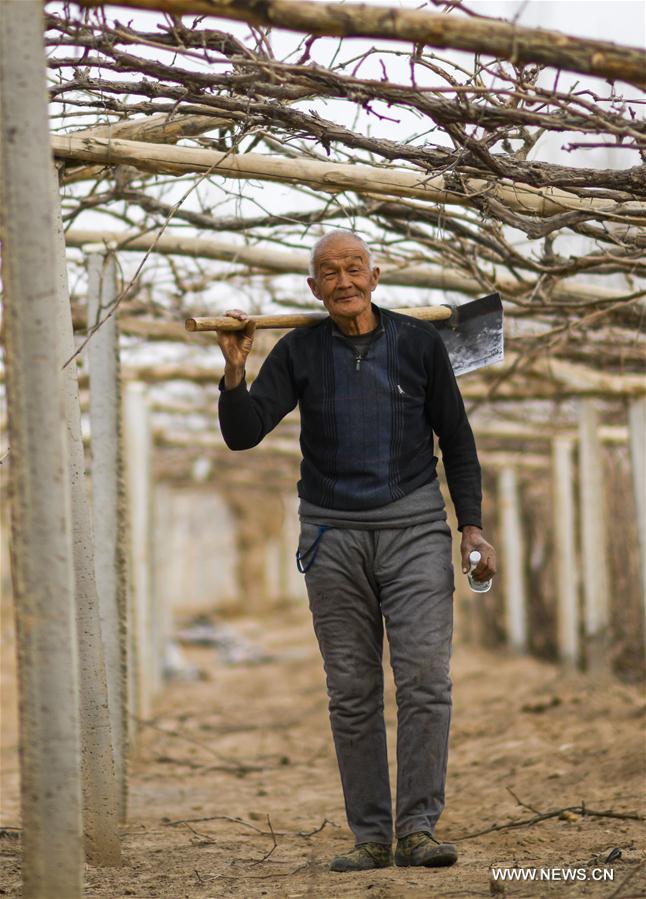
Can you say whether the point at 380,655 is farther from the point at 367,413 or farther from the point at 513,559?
the point at 513,559

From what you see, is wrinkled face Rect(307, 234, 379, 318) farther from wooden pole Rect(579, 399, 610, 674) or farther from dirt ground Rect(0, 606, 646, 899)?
wooden pole Rect(579, 399, 610, 674)

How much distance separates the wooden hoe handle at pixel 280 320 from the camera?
3459 millimetres

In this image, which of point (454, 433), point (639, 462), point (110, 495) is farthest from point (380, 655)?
point (639, 462)

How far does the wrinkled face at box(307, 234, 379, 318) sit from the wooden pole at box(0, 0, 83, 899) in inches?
49.7

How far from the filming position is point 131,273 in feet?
22.4

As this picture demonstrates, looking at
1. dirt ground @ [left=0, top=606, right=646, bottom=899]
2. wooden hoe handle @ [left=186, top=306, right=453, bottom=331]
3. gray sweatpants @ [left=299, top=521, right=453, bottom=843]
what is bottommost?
dirt ground @ [left=0, top=606, right=646, bottom=899]

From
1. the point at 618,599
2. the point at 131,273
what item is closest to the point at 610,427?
the point at 618,599

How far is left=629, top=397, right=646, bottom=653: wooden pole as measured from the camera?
8656 millimetres

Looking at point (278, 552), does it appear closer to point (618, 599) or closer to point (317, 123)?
point (618, 599)

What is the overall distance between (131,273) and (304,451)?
3275 millimetres

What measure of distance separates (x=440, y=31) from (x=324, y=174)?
4.97 ft

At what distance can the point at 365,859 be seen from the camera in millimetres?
3717

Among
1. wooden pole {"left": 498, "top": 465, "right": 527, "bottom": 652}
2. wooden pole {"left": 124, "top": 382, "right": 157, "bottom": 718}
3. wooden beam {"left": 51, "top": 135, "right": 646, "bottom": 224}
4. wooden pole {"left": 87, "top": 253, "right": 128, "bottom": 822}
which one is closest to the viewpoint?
wooden beam {"left": 51, "top": 135, "right": 646, "bottom": 224}

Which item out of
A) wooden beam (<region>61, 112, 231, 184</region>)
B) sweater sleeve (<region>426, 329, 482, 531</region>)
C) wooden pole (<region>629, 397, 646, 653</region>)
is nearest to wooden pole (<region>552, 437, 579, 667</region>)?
wooden pole (<region>629, 397, 646, 653</region>)
